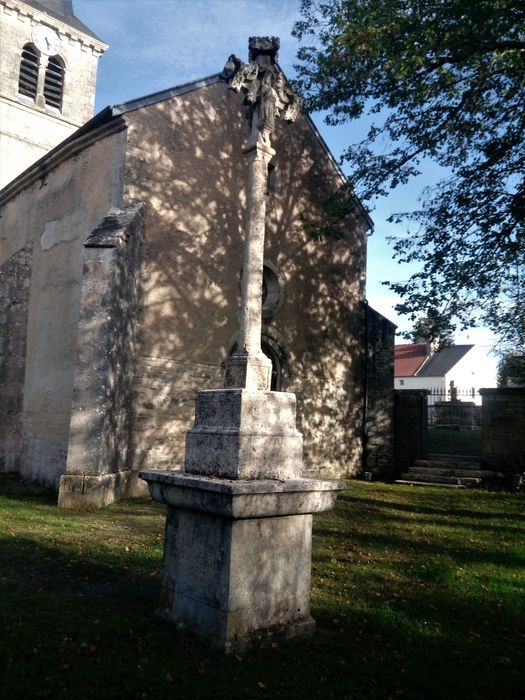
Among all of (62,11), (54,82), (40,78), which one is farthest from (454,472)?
(62,11)

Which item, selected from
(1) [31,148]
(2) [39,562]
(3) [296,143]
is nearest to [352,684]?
(2) [39,562]

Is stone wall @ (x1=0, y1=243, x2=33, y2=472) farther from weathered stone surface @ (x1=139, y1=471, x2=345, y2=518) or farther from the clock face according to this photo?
the clock face

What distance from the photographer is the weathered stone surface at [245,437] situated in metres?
4.02

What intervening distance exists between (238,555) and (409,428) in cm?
1274

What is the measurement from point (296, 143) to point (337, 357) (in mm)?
5761

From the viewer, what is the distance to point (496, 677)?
3.67 metres

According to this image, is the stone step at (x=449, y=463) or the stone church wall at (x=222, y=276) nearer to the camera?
the stone church wall at (x=222, y=276)

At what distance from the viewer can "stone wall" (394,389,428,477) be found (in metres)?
15.6

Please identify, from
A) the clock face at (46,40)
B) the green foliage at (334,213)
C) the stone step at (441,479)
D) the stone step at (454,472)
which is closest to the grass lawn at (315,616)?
→ the stone step at (441,479)

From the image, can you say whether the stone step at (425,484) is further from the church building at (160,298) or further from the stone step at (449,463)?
the church building at (160,298)

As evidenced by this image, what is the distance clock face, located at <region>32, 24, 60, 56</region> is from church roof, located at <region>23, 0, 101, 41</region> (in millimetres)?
669

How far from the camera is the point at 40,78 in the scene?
23297 mm

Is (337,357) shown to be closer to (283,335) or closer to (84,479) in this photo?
(283,335)

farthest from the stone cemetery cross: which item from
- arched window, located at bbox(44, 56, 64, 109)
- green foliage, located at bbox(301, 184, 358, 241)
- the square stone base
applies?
arched window, located at bbox(44, 56, 64, 109)
